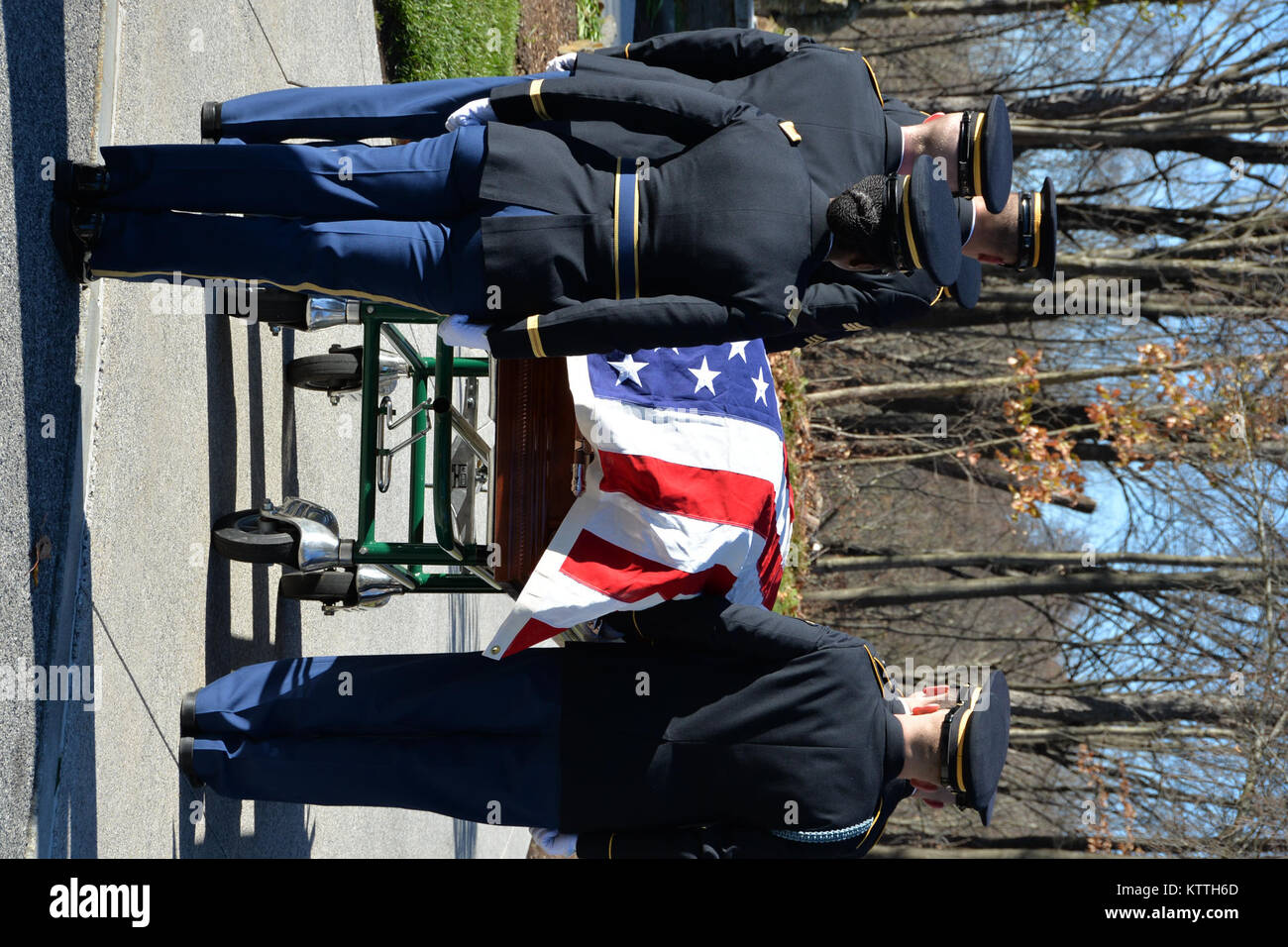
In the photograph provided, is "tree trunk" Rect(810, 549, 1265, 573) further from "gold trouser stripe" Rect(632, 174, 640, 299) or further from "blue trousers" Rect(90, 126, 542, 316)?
"blue trousers" Rect(90, 126, 542, 316)

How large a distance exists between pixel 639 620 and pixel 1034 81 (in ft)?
41.9

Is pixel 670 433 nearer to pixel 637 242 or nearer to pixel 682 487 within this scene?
pixel 682 487

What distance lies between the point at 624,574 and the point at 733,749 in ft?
2.04

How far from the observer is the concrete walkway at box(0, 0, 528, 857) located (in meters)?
3.56

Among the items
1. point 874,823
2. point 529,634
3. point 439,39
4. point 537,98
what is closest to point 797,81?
point 537,98

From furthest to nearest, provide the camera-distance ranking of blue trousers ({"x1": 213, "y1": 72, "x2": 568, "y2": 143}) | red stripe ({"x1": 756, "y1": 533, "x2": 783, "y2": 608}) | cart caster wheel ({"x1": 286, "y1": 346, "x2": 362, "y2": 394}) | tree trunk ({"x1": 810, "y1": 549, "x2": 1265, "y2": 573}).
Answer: tree trunk ({"x1": 810, "y1": 549, "x2": 1265, "y2": 573}) < cart caster wheel ({"x1": 286, "y1": 346, "x2": 362, "y2": 394}) < red stripe ({"x1": 756, "y1": 533, "x2": 783, "y2": 608}) < blue trousers ({"x1": 213, "y1": 72, "x2": 568, "y2": 143})

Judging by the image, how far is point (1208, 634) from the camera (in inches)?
461

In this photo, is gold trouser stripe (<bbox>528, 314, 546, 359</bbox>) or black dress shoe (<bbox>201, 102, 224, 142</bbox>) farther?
black dress shoe (<bbox>201, 102, 224, 142</bbox>)

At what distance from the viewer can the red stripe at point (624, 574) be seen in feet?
11.9

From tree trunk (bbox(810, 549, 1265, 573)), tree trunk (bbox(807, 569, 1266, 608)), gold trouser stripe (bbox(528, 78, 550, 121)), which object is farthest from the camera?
tree trunk (bbox(810, 549, 1265, 573))

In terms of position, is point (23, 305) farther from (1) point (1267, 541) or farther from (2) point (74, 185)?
(1) point (1267, 541)

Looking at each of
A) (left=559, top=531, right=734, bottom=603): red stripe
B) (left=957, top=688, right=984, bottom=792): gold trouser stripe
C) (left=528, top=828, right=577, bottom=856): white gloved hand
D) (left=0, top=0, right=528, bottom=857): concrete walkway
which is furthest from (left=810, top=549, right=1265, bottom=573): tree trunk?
(left=528, top=828, right=577, bottom=856): white gloved hand

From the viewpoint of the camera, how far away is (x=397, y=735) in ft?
12.5

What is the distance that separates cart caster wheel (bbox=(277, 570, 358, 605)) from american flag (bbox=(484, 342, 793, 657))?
1.22m
